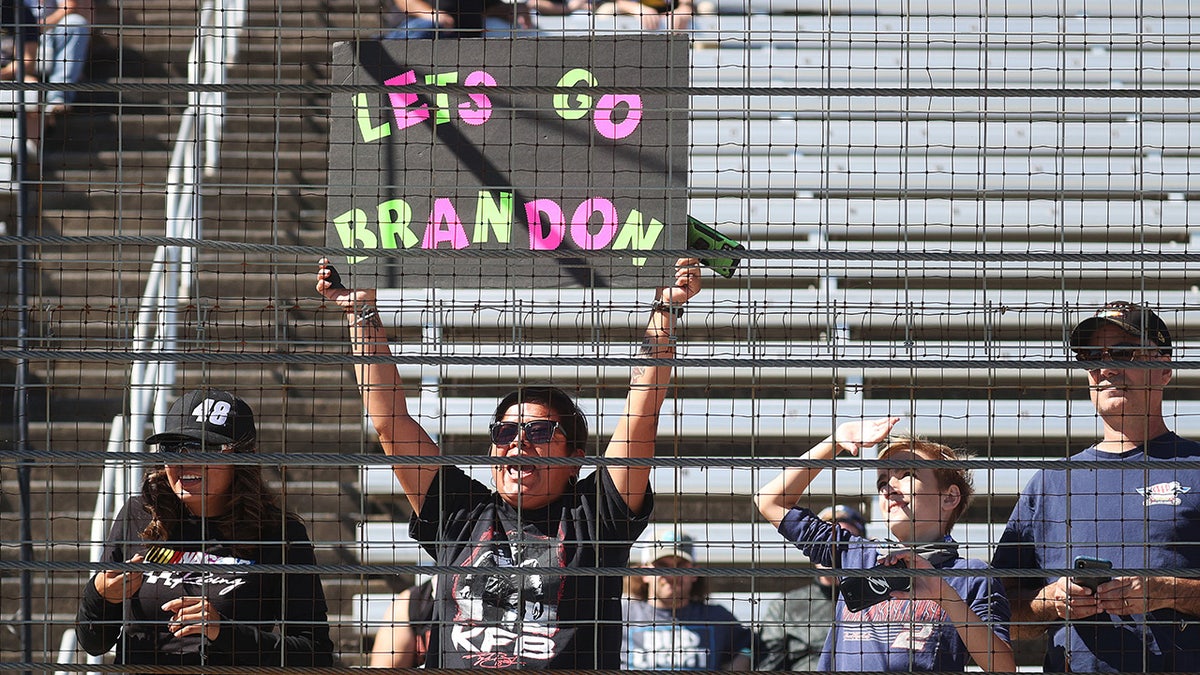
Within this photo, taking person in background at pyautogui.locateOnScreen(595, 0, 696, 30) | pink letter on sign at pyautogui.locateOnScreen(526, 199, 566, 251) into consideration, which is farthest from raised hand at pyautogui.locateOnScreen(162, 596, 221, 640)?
person in background at pyautogui.locateOnScreen(595, 0, 696, 30)

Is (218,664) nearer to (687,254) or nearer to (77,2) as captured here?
(687,254)

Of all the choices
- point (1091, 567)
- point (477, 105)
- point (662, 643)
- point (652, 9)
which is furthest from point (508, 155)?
point (652, 9)

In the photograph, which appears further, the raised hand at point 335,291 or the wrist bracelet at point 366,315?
the raised hand at point 335,291

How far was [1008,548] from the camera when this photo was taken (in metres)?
2.84

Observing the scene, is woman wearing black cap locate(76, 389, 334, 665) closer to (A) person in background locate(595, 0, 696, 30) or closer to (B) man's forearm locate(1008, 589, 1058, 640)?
(B) man's forearm locate(1008, 589, 1058, 640)

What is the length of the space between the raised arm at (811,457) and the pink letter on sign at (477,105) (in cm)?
102

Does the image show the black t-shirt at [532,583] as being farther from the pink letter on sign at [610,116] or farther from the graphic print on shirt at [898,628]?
the pink letter on sign at [610,116]

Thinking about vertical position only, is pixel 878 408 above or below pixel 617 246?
below

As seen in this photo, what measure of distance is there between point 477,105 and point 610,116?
307 mm

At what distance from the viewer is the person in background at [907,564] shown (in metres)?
2.69

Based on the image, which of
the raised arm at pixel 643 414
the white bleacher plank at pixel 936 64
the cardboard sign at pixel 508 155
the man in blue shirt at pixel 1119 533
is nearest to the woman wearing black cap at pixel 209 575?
the cardboard sign at pixel 508 155

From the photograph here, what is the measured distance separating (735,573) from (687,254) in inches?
25.0

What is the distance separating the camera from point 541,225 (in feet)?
9.09

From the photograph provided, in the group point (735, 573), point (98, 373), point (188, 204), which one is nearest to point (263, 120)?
point (188, 204)
